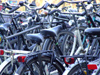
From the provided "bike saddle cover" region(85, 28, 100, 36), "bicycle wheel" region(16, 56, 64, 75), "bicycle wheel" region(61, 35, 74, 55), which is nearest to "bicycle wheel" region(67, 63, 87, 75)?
"bicycle wheel" region(16, 56, 64, 75)

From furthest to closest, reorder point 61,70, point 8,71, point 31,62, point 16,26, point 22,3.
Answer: point 22,3
point 16,26
point 8,71
point 61,70
point 31,62

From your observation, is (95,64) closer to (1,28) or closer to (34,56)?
(34,56)

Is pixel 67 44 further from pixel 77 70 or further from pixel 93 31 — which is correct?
pixel 93 31

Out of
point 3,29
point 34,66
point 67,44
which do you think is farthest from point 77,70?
point 67,44

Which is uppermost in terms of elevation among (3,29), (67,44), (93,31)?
(93,31)

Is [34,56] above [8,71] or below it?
above

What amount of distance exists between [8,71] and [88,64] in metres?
1.52

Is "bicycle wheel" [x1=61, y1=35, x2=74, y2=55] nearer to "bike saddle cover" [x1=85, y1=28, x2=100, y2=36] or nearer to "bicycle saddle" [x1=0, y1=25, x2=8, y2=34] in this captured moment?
"bicycle saddle" [x1=0, y1=25, x2=8, y2=34]

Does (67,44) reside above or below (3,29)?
below

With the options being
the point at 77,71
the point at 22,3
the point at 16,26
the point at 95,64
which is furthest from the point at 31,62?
the point at 22,3

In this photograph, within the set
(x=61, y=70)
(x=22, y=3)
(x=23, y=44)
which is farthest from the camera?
(x=22, y=3)

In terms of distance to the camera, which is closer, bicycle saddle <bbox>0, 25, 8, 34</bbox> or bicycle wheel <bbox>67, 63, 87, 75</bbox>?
bicycle wheel <bbox>67, 63, 87, 75</bbox>

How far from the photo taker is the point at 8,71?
3545 mm

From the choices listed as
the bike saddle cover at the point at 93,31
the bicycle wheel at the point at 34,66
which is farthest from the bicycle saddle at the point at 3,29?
the bike saddle cover at the point at 93,31
